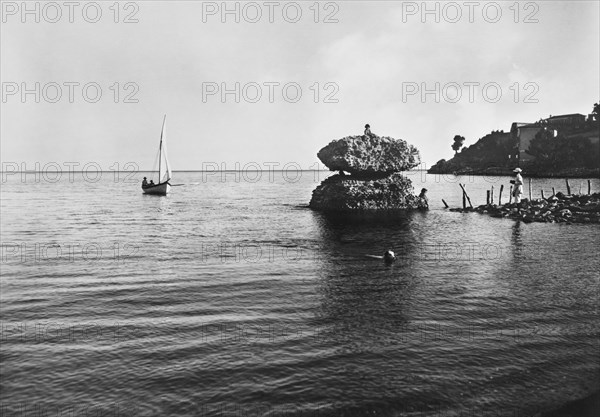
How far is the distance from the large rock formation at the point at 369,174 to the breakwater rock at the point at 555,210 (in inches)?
367

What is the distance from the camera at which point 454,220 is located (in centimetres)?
4300

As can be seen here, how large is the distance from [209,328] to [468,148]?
203m

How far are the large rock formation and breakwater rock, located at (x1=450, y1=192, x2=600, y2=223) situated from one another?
30.6 ft

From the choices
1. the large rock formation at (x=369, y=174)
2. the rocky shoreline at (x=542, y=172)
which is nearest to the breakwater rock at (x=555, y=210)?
the large rock formation at (x=369, y=174)

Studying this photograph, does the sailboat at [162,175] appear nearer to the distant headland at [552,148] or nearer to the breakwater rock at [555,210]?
the breakwater rock at [555,210]

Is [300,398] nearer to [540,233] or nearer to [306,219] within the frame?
[540,233]

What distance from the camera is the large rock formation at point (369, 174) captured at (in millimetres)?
50688

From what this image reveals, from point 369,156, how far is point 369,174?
90.0 inches

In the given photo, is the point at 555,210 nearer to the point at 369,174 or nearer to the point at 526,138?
the point at 369,174

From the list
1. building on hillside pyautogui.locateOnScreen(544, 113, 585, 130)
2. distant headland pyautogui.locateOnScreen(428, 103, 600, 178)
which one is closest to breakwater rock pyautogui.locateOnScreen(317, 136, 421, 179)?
distant headland pyautogui.locateOnScreen(428, 103, 600, 178)

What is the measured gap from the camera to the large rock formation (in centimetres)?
5069

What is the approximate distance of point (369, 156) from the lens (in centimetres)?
5159

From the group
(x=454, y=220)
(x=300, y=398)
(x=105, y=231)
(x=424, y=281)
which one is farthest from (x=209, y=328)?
(x=454, y=220)

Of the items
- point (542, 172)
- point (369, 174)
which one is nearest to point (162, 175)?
point (369, 174)
